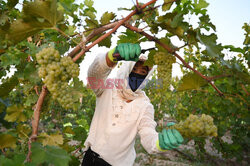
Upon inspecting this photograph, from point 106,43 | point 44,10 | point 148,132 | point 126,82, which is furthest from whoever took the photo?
point 126,82

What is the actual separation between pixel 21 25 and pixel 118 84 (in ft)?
5.68

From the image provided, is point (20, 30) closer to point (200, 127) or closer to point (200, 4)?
point (200, 127)

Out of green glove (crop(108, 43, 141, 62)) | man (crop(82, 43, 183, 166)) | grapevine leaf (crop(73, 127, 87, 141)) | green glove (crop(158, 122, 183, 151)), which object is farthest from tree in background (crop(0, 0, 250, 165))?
man (crop(82, 43, 183, 166))

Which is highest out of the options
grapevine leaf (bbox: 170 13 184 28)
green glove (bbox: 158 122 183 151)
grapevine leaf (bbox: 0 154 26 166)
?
grapevine leaf (bbox: 170 13 184 28)

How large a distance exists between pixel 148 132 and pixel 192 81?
2.85ft

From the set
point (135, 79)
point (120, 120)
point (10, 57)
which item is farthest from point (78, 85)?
point (135, 79)

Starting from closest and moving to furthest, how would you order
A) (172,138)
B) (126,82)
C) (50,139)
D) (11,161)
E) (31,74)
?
(11,161) → (50,139) → (31,74) → (172,138) → (126,82)

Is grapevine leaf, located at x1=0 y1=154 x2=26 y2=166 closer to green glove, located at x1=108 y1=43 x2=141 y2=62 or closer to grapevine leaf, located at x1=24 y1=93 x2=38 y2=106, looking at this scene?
grapevine leaf, located at x1=24 y1=93 x2=38 y2=106

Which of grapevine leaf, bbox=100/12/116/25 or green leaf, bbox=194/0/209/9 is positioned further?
green leaf, bbox=194/0/209/9

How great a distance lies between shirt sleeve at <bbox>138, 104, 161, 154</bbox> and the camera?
6.61ft

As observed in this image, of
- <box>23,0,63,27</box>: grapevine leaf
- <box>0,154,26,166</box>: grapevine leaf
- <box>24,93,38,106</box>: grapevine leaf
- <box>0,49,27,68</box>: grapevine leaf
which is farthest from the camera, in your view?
<box>24,93,38,106</box>: grapevine leaf

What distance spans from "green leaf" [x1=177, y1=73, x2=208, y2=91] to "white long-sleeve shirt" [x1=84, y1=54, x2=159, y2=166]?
32.4 inches

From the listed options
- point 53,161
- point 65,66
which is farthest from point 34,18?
point 53,161

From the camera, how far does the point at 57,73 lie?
1106 mm
